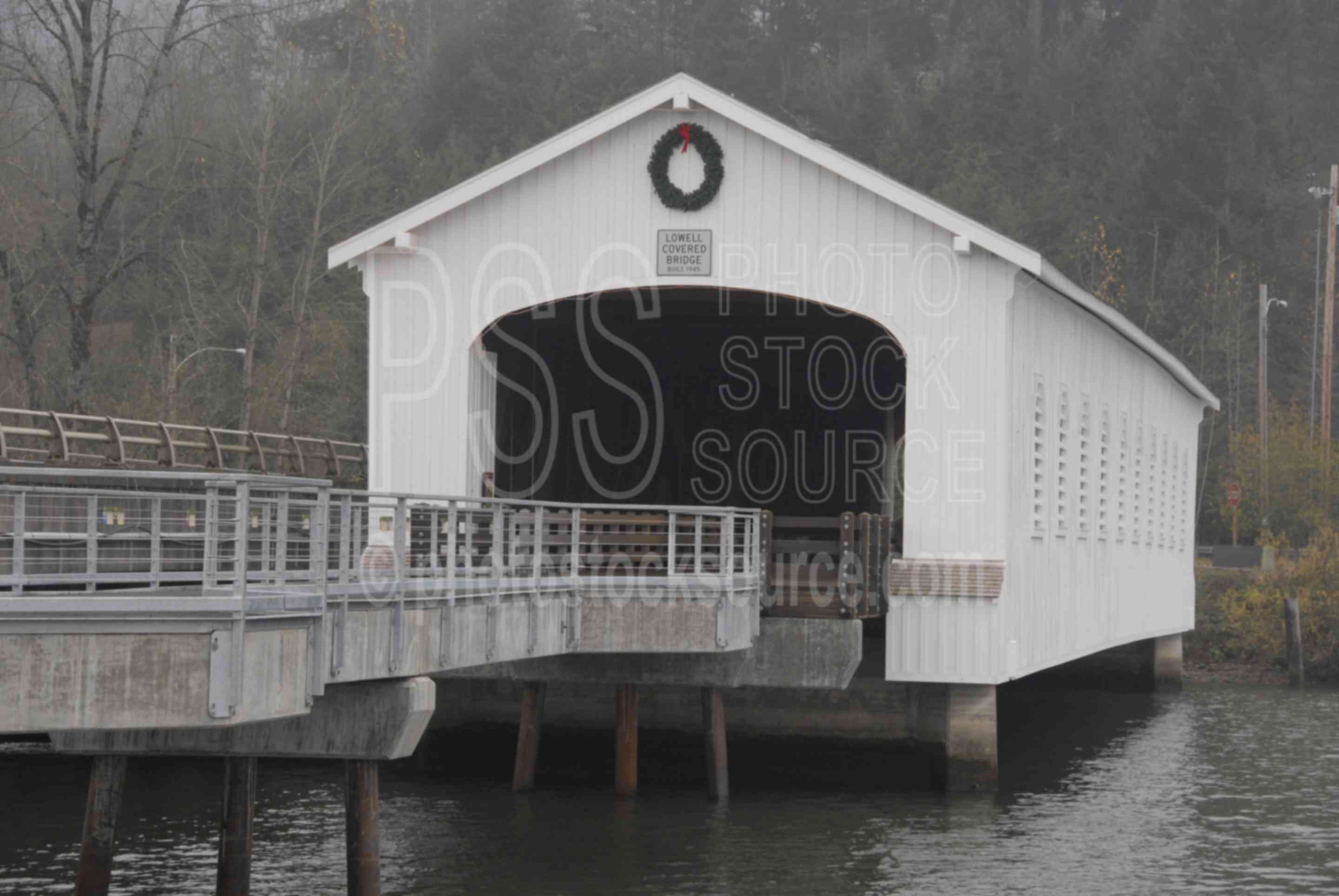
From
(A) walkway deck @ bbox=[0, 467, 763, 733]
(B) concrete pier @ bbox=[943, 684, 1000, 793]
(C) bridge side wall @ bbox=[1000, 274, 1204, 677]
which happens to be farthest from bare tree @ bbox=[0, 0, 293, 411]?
(B) concrete pier @ bbox=[943, 684, 1000, 793]

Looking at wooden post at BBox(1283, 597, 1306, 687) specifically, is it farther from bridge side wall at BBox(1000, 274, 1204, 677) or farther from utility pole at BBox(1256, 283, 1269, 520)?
utility pole at BBox(1256, 283, 1269, 520)

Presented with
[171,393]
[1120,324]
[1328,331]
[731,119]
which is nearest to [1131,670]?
[1120,324]

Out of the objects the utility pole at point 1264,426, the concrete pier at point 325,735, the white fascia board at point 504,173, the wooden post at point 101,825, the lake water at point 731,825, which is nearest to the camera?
the concrete pier at point 325,735

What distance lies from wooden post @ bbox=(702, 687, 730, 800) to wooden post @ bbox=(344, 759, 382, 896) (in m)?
7.50

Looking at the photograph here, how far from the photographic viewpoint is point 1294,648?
138 feet

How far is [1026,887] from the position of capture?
731 inches

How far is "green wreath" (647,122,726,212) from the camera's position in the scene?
79.8ft

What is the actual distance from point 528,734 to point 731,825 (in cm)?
332

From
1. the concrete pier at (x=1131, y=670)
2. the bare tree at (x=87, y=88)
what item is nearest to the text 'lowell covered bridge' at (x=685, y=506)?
the bare tree at (x=87, y=88)

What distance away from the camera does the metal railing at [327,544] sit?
12.6 meters

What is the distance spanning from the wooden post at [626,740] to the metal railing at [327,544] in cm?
145

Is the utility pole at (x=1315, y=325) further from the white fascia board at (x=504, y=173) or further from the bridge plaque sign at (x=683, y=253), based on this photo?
the white fascia board at (x=504, y=173)

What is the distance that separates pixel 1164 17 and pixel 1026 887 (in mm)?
61175

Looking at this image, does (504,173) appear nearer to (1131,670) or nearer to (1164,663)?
(1131,670)
